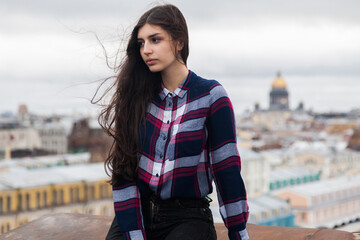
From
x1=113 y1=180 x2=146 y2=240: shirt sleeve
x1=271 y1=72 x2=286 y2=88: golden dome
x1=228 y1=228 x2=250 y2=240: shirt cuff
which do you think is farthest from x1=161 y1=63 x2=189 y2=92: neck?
x1=271 y1=72 x2=286 y2=88: golden dome

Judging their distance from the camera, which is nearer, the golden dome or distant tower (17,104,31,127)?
distant tower (17,104,31,127)

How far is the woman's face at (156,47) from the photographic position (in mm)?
1336

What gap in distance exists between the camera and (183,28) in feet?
4.43

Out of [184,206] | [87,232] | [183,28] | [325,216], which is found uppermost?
[183,28]

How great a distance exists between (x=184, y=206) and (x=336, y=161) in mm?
35124

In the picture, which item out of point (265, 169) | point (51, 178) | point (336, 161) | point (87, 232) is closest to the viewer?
point (87, 232)

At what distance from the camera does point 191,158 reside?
51.1 inches

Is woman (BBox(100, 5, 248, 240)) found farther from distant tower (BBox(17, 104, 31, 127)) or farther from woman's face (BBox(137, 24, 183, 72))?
distant tower (BBox(17, 104, 31, 127))

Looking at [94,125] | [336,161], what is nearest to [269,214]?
[336,161]

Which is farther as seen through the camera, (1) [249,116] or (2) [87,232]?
(1) [249,116]

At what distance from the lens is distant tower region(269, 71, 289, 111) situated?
2980 inches

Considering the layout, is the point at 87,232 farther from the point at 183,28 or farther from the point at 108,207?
the point at 108,207

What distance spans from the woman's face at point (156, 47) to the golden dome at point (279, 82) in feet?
246

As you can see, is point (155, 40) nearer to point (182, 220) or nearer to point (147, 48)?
point (147, 48)
